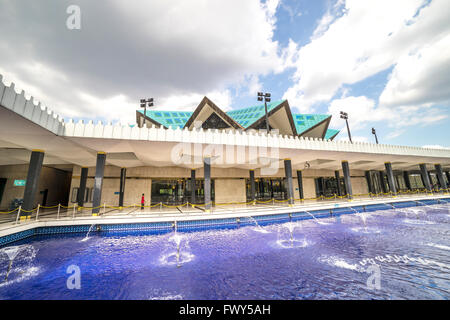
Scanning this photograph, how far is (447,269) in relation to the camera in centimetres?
480

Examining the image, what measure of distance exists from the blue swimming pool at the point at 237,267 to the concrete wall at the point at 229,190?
1179 centimetres

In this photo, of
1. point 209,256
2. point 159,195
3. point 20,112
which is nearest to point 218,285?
point 209,256

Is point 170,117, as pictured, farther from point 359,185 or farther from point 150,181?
point 359,185

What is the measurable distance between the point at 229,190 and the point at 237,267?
1562cm

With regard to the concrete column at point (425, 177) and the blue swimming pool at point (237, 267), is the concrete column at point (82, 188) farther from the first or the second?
the concrete column at point (425, 177)

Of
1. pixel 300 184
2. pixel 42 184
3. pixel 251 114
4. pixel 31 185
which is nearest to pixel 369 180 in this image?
pixel 300 184

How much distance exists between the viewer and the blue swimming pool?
3.96m

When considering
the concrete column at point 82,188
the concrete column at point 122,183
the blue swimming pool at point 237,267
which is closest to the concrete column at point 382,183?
the blue swimming pool at point 237,267

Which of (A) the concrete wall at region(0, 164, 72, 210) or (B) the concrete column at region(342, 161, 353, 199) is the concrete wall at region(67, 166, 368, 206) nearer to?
(A) the concrete wall at region(0, 164, 72, 210)

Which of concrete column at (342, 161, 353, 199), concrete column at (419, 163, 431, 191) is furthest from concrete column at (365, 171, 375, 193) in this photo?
concrete column at (342, 161, 353, 199)

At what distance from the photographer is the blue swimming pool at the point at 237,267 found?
13.0ft

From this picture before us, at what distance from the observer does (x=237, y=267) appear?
17.3 feet
